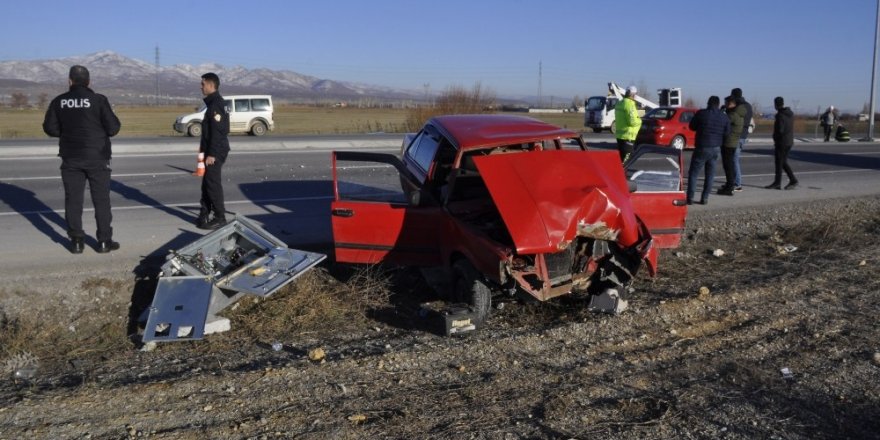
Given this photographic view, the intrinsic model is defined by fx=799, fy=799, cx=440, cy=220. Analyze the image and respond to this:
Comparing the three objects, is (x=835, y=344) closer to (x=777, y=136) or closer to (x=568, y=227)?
(x=568, y=227)

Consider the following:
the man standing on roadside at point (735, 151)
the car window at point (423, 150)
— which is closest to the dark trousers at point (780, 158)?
the man standing on roadside at point (735, 151)

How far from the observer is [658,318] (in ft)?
22.0

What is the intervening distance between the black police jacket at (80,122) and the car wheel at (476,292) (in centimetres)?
375

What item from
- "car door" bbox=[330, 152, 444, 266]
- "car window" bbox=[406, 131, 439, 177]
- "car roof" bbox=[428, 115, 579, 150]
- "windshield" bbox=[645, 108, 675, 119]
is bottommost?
"car door" bbox=[330, 152, 444, 266]

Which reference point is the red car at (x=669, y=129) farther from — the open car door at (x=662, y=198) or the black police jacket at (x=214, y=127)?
the black police jacket at (x=214, y=127)

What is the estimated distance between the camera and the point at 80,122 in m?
7.60

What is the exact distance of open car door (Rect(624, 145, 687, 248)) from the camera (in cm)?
777

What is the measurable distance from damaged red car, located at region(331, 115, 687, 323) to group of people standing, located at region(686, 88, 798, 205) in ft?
12.4

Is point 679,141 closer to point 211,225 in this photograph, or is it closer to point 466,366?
point 211,225

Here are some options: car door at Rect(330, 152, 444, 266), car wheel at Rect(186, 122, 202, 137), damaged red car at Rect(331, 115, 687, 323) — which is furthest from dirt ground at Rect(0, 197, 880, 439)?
car wheel at Rect(186, 122, 202, 137)

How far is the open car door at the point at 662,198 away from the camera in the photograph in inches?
306

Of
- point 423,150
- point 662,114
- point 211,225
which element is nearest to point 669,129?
point 662,114

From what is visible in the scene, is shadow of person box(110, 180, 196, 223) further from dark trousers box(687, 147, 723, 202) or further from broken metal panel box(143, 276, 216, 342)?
dark trousers box(687, 147, 723, 202)

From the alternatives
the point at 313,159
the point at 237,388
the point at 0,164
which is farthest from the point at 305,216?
the point at 0,164
